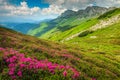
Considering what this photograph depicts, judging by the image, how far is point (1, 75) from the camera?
59.3 ft

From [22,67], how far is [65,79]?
4.52 metres

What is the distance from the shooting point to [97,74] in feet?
82.3

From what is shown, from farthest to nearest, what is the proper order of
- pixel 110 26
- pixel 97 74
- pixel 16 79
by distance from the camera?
pixel 110 26, pixel 97 74, pixel 16 79

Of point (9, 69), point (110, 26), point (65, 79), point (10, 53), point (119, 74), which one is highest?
point (110, 26)

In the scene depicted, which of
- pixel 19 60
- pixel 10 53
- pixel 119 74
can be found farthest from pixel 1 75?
pixel 119 74

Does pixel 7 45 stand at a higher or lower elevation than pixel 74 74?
higher

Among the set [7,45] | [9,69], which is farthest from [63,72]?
[7,45]

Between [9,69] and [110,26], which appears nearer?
[9,69]

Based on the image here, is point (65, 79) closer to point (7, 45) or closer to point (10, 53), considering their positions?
point (10, 53)

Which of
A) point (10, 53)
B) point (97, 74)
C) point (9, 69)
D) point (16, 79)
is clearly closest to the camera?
point (16, 79)

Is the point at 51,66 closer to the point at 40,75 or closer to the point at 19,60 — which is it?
the point at 40,75

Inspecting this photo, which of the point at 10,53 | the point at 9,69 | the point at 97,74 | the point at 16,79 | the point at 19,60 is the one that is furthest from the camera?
the point at 97,74

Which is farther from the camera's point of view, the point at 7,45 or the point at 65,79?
the point at 7,45

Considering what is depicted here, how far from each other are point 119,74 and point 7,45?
18599mm
